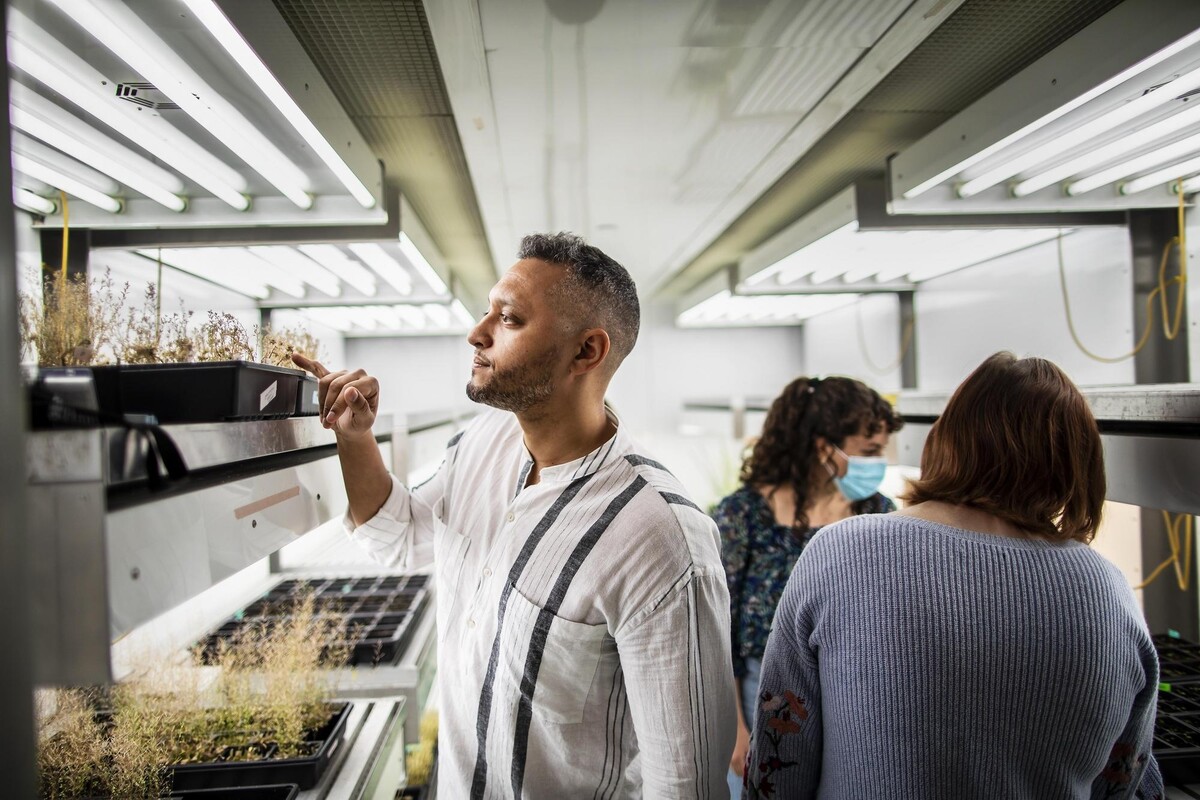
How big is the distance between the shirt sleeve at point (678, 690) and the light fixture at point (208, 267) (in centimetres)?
129

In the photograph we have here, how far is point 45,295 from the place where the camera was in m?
0.88

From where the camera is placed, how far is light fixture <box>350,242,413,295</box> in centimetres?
210

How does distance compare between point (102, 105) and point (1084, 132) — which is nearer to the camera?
point (102, 105)

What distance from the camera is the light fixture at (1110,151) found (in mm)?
1289

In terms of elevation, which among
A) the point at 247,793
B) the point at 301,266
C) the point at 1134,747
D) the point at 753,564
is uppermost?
the point at 301,266

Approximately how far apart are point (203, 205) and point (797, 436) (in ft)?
5.99

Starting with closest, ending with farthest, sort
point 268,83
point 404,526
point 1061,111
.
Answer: point 268,83
point 1061,111
point 404,526

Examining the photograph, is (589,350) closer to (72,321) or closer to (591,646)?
(591,646)

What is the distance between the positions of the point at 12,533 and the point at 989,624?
1256 mm

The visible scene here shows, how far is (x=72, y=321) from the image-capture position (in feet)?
2.86

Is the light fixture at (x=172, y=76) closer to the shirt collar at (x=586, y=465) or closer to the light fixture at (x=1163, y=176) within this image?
the shirt collar at (x=586, y=465)

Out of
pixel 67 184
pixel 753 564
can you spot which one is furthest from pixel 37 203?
pixel 753 564

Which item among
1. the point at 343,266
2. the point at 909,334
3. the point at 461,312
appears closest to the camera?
the point at 343,266

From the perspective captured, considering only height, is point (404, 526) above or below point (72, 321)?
below
